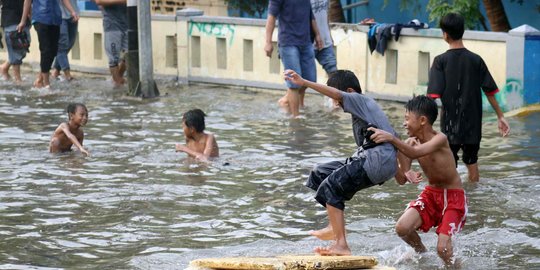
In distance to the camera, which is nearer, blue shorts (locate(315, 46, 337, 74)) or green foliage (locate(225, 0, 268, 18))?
blue shorts (locate(315, 46, 337, 74))

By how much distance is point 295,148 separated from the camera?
43.8 ft

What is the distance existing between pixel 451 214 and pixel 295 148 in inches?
203

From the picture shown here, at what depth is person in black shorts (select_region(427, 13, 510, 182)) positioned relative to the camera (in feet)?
34.4

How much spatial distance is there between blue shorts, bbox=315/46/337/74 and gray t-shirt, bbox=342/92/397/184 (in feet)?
25.0

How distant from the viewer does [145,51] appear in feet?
58.1

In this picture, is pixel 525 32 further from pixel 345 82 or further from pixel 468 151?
pixel 345 82

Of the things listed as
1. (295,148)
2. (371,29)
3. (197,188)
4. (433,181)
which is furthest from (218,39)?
(433,181)

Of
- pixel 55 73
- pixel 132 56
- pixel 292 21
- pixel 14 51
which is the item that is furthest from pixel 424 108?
pixel 55 73

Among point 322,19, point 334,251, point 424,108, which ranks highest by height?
point 322,19

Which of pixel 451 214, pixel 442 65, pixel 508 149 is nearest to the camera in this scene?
pixel 451 214

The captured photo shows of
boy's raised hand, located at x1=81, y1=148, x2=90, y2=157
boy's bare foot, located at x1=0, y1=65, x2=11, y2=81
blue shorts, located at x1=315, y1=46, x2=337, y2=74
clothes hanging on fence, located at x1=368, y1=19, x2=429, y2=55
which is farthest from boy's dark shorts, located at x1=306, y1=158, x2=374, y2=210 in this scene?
boy's bare foot, located at x1=0, y1=65, x2=11, y2=81

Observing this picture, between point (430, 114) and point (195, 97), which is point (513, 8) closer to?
point (195, 97)

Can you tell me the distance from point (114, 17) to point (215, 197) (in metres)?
8.90

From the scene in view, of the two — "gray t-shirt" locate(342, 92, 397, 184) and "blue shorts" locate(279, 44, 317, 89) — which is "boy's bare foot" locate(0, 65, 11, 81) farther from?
"gray t-shirt" locate(342, 92, 397, 184)
